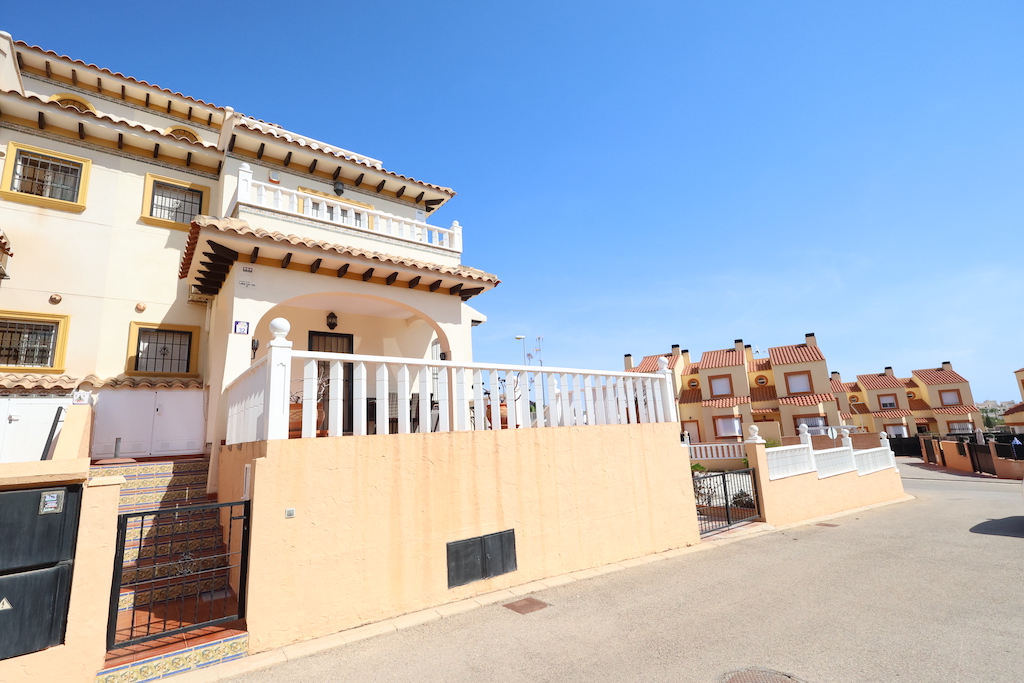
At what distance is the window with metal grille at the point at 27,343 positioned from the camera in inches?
376

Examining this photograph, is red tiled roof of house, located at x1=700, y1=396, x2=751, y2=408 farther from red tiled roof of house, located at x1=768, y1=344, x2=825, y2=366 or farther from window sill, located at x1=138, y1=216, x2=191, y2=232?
window sill, located at x1=138, y1=216, x2=191, y2=232

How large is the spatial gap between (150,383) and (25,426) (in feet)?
6.30

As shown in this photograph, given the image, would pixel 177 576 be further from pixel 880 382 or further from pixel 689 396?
pixel 880 382

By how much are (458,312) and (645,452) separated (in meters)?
5.17

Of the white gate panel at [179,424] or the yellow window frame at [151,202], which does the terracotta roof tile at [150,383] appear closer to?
the white gate panel at [179,424]

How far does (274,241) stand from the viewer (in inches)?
321

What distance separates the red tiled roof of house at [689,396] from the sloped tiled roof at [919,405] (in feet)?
75.1

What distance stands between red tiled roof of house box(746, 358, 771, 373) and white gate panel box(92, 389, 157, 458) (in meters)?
36.3

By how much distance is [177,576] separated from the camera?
15.2ft

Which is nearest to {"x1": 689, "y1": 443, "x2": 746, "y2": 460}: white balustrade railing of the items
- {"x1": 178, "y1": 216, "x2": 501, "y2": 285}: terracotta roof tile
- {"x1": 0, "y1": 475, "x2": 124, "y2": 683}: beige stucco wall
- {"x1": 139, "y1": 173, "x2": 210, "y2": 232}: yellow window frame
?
{"x1": 178, "y1": 216, "x2": 501, "y2": 285}: terracotta roof tile

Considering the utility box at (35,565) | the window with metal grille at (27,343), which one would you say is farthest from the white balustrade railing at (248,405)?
the window with metal grille at (27,343)

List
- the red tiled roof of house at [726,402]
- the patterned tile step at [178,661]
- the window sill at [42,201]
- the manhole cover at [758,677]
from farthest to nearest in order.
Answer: the red tiled roof of house at [726,402], the window sill at [42,201], the patterned tile step at [178,661], the manhole cover at [758,677]

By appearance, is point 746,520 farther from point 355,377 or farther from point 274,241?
point 274,241

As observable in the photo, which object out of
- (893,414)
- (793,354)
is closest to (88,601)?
(793,354)
